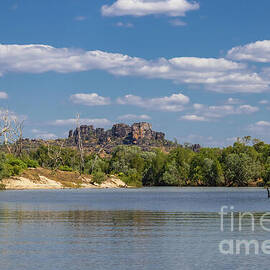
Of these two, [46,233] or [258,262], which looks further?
[46,233]

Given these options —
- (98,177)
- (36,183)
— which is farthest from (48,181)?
(98,177)

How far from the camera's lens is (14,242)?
34219 millimetres

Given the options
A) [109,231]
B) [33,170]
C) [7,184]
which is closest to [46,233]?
[109,231]

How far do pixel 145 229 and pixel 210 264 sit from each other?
15.0 meters

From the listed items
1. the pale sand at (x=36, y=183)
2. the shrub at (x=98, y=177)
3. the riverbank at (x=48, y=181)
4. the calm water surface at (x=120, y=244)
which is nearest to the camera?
the calm water surface at (x=120, y=244)

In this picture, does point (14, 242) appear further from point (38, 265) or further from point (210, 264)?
point (210, 264)

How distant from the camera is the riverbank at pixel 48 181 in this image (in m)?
154

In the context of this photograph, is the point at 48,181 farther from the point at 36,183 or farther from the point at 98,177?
the point at 98,177

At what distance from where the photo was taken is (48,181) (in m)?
167

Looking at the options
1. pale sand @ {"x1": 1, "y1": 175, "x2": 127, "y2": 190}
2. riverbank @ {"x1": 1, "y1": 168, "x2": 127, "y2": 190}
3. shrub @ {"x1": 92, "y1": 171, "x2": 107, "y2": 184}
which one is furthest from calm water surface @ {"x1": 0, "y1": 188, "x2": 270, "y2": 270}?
shrub @ {"x1": 92, "y1": 171, "x2": 107, "y2": 184}

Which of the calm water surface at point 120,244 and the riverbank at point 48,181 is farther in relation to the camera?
the riverbank at point 48,181

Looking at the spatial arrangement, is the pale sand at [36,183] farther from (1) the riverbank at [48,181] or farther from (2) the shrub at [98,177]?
(2) the shrub at [98,177]

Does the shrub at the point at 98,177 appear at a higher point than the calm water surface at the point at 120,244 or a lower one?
higher

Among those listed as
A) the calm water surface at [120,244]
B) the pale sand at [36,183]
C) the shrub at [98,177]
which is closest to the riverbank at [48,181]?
the pale sand at [36,183]
